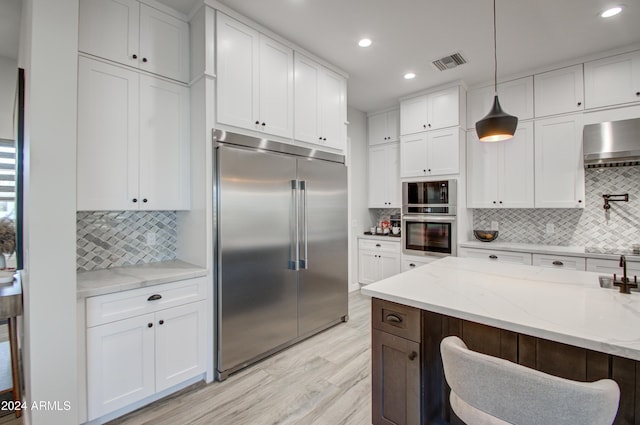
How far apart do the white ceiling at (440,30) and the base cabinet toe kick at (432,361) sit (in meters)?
2.36

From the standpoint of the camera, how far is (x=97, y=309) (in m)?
1.83

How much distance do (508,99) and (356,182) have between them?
2277 millimetres

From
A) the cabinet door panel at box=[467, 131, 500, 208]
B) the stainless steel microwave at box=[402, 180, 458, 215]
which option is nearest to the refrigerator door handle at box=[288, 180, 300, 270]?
the stainless steel microwave at box=[402, 180, 458, 215]

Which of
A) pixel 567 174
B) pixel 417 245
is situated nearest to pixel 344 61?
pixel 417 245

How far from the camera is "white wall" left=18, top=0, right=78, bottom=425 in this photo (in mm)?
1573

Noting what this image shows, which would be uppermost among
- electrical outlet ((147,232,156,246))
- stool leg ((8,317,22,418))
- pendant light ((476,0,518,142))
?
pendant light ((476,0,518,142))

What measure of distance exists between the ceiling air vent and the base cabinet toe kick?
286 centimetres

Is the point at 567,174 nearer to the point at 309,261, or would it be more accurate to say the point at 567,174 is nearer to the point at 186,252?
the point at 309,261

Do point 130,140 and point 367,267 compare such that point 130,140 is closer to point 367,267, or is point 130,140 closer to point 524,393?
point 524,393

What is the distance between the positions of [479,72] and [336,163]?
82.2 inches

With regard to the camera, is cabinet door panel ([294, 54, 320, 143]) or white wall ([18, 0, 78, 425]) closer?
white wall ([18, 0, 78, 425])

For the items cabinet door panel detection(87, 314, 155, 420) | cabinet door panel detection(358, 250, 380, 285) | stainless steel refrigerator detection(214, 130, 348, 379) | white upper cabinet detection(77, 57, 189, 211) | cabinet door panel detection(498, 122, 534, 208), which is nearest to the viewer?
cabinet door panel detection(87, 314, 155, 420)

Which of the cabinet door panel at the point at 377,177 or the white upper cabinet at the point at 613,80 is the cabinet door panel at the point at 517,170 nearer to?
the white upper cabinet at the point at 613,80

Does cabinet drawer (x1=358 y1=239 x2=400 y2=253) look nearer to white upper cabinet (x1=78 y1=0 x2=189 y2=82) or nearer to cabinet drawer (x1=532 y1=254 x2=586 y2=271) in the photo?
cabinet drawer (x1=532 y1=254 x2=586 y2=271)
